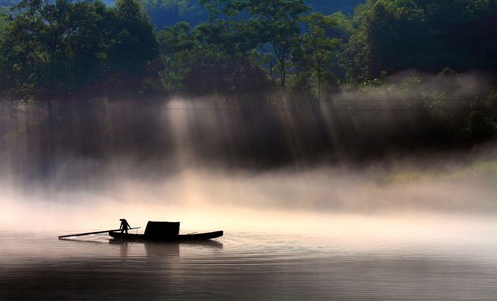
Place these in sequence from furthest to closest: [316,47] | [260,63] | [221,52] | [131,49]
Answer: [260,63] < [221,52] < [131,49] < [316,47]

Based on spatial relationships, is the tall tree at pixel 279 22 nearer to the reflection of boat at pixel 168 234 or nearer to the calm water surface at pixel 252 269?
the calm water surface at pixel 252 269

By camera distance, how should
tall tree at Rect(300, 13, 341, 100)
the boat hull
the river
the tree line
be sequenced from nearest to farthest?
1. the river
2. the boat hull
3. tall tree at Rect(300, 13, 341, 100)
4. the tree line

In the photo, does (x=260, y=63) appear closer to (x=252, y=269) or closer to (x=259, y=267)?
(x=259, y=267)

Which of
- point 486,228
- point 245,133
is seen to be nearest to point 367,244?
point 486,228

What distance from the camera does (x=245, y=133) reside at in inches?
4390

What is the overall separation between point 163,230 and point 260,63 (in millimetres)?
70919

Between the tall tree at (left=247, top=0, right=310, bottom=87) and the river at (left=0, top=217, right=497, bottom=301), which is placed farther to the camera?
the tall tree at (left=247, top=0, right=310, bottom=87)

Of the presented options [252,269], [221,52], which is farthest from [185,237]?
[221,52]

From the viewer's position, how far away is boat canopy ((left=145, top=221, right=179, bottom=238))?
58.0m

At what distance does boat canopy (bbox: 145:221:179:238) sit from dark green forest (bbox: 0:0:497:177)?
48858 millimetres

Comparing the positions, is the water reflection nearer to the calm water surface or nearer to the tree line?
the calm water surface

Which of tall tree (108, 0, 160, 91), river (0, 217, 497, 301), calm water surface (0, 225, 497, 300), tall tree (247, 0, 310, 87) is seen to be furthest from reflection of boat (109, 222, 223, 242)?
tall tree (108, 0, 160, 91)

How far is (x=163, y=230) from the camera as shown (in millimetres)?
58188

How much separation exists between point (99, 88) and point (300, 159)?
94.4 ft
